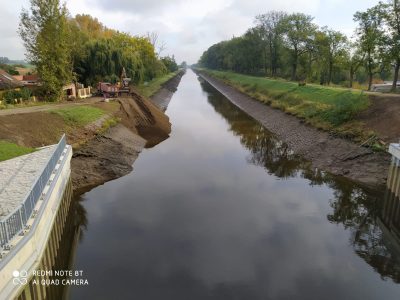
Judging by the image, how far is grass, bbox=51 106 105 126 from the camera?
2700 centimetres

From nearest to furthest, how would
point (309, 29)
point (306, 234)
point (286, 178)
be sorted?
1. point (306, 234)
2. point (286, 178)
3. point (309, 29)

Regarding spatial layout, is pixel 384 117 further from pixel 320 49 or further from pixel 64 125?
pixel 320 49

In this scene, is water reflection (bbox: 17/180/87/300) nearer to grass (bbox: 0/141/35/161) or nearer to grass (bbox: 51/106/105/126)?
grass (bbox: 0/141/35/161)

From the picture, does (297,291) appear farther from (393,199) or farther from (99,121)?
(99,121)

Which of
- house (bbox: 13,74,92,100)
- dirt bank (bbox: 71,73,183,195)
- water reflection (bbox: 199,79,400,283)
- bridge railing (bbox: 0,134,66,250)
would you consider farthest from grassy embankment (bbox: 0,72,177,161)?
water reflection (bbox: 199,79,400,283)

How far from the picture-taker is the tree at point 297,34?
70625mm

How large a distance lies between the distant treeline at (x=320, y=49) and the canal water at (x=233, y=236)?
81.2ft

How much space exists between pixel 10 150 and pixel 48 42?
20279 mm

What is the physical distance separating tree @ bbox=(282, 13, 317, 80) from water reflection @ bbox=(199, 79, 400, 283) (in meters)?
46.9

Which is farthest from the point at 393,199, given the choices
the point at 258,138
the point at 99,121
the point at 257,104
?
the point at 257,104

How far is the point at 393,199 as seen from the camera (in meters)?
18.7

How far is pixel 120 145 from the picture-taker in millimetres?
27234

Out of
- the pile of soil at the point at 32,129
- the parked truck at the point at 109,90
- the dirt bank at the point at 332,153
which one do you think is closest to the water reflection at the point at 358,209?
the dirt bank at the point at 332,153

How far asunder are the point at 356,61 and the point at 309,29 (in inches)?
831
